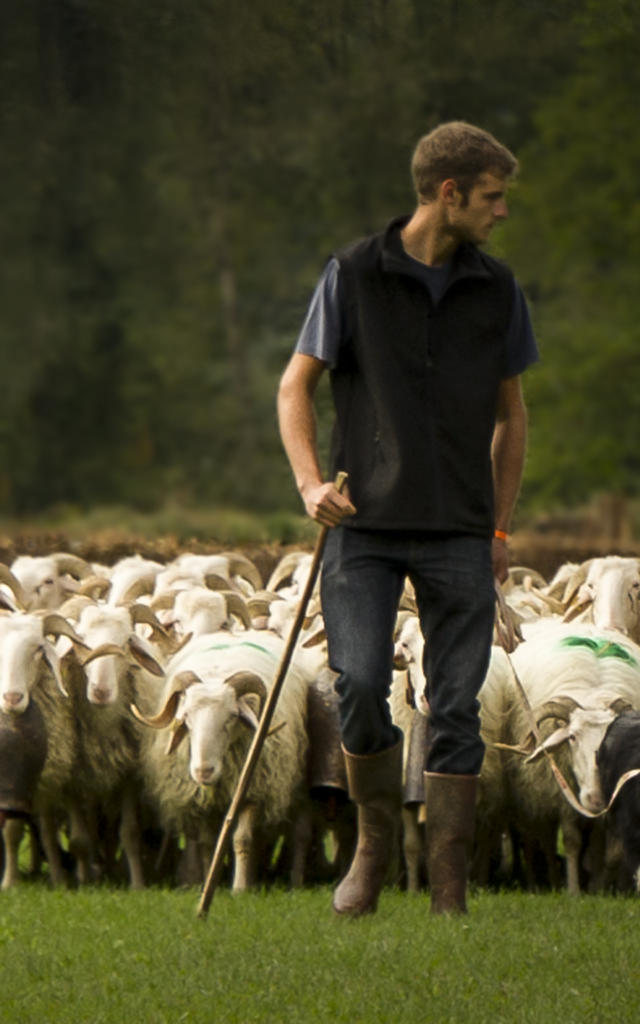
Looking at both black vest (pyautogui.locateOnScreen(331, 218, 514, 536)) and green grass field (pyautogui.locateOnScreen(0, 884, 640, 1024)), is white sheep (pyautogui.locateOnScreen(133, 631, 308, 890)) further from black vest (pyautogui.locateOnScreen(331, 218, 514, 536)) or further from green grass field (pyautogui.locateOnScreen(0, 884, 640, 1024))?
black vest (pyautogui.locateOnScreen(331, 218, 514, 536))

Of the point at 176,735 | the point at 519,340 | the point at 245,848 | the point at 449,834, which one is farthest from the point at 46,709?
the point at 519,340

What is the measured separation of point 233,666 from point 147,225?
132ft

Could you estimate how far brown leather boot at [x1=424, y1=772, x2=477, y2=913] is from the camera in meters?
6.48

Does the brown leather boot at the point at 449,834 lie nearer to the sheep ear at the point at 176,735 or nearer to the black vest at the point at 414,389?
the black vest at the point at 414,389

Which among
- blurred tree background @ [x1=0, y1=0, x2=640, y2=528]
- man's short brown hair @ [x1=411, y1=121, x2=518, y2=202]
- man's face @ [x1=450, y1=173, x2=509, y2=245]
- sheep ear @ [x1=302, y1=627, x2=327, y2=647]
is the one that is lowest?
sheep ear @ [x1=302, y1=627, x2=327, y2=647]

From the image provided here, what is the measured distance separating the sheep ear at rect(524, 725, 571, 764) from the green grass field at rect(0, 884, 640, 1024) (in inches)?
31.6

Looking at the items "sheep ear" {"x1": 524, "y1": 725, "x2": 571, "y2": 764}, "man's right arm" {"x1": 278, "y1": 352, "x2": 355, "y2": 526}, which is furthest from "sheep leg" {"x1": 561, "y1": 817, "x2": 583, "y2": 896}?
"man's right arm" {"x1": 278, "y1": 352, "x2": 355, "y2": 526}

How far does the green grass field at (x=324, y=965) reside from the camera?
5.23 metres

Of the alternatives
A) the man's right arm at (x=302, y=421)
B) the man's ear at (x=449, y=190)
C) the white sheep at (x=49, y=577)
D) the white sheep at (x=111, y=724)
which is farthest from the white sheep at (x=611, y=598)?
the man's ear at (x=449, y=190)

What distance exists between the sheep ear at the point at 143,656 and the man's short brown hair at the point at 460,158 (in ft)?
12.1

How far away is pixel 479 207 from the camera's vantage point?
626 cm

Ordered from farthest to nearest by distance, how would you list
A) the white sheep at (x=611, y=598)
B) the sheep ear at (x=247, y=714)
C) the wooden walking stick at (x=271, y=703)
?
the white sheep at (x=611, y=598) < the sheep ear at (x=247, y=714) < the wooden walking stick at (x=271, y=703)

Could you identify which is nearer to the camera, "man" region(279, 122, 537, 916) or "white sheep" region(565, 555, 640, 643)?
"man" region(279, 122, 537, 916)

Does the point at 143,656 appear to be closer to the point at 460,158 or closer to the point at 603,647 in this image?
the point at 603,647
